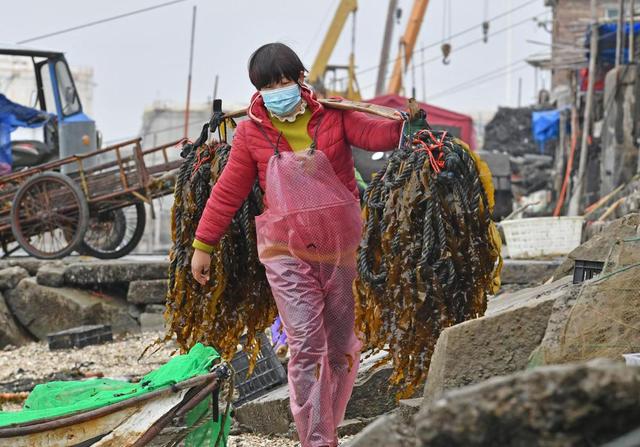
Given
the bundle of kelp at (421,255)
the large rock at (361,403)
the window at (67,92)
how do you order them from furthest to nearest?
the window at (67,92), the large rock at (361,403), the bundle of kelp at (421,255)

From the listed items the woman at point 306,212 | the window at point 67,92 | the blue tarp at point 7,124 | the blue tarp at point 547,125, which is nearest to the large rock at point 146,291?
the blue tarp at point 7,124

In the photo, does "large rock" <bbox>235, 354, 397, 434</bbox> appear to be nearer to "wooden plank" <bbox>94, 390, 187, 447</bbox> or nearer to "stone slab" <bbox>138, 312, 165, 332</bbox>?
"wooden plank" <bbox>94, 390, 187, 447</bbox>

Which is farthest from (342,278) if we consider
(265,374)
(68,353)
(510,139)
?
(510,139)

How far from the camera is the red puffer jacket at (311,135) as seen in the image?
5.10m

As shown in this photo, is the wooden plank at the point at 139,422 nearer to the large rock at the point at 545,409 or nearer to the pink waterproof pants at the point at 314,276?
the pink waterproof pants at the point at 314,276

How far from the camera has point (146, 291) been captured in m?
12.7

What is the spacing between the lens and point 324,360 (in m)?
4.95

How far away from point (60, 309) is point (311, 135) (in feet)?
27.0

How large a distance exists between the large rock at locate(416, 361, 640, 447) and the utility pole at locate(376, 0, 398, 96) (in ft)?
124

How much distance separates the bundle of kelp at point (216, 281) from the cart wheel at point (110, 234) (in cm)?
847

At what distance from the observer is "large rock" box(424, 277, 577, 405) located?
4449mm

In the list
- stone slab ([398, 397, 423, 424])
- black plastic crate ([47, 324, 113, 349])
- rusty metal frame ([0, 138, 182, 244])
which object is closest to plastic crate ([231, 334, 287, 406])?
stone slab ([398, 397, 423, 424])

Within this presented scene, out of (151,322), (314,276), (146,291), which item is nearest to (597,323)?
(314,276)

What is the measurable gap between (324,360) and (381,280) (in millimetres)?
443
